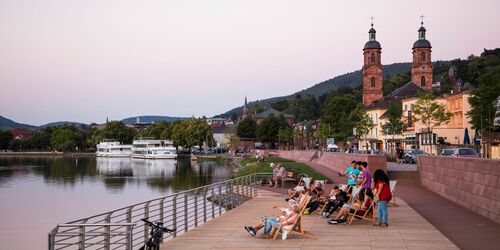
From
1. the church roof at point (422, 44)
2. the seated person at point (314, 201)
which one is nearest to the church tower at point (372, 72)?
the church roof at point (422, 44)

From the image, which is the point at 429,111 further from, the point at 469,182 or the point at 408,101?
the point at 469,182

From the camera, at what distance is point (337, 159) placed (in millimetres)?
52844

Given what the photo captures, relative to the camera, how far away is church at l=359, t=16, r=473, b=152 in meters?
80.2

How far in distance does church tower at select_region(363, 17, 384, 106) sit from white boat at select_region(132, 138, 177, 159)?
50.3 m

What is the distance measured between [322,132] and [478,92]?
189 feet

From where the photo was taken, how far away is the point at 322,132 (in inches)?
4577

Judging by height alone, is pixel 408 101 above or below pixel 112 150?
above

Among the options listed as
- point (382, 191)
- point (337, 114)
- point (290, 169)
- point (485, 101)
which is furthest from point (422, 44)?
point (382, 191)

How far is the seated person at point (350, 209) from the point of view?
17.8 metres

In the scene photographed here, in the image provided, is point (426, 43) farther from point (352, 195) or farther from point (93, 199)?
point (352, 195)

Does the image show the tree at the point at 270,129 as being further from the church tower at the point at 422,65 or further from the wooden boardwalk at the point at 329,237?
the wooden boardwalk at the point at 329,237

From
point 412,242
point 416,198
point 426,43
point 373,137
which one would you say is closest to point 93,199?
point 416,198

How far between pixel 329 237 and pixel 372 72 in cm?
11994

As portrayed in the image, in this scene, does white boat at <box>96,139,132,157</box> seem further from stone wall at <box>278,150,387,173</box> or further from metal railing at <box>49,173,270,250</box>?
metal railing at <box>49,173,270,250</box>
